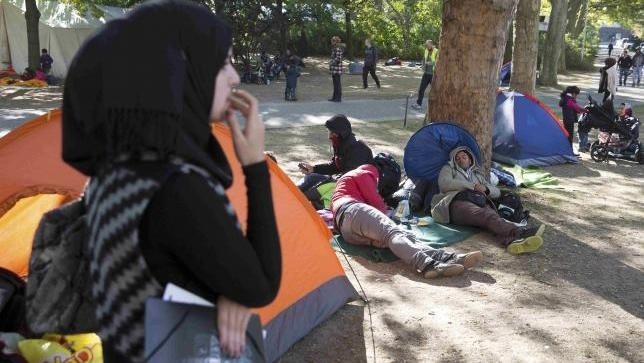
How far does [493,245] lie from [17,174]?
12.5ft

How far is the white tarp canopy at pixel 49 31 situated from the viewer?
58.2ft

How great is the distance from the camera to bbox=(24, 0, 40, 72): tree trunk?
53.4ft

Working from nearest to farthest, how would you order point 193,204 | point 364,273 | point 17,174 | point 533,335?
1. point 193,204
2. point 17,174
3. point 533,335
4. point 364,273

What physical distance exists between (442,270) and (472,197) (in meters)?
1.36

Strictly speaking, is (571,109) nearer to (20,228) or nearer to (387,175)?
(387,175)

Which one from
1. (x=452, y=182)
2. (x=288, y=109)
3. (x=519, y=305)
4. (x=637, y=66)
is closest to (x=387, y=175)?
(x=452, y=182)

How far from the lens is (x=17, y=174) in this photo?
3699mm

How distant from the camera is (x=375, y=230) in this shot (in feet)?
16.9

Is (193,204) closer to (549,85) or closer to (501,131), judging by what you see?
(501,131)

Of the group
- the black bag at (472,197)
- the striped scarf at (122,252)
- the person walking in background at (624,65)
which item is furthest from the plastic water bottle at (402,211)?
the person walking in background at (624,65)

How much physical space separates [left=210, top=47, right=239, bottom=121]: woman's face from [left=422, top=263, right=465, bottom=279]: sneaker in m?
3.63

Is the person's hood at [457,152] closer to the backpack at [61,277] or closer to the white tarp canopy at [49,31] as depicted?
the backpack at [61,277]

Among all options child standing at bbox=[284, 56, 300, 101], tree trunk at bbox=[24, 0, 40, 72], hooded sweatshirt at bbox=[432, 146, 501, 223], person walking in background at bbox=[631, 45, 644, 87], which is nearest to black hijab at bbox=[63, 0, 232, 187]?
hooded sweatshirt at bbox=[432, 146, 501, 223]

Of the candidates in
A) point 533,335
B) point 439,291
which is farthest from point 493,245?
point 533,335
